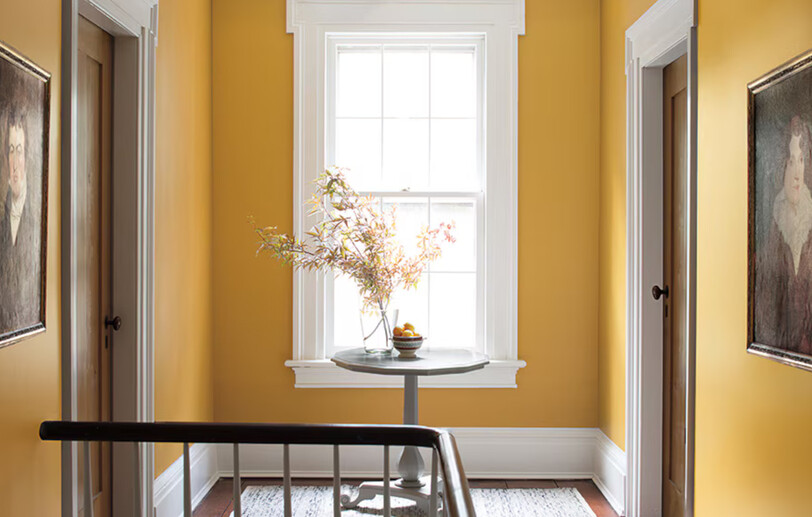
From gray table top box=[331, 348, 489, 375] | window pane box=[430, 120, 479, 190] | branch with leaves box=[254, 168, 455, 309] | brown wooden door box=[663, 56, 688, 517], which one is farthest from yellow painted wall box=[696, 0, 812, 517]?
window pane box=[430, 120, 479, 190]

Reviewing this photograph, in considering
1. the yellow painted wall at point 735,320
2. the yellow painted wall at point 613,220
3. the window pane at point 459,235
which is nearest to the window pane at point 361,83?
the window pane at point 459,235

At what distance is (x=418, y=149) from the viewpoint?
13.6 feet

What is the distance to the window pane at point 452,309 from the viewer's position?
164 inches

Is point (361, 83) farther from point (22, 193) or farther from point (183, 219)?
point (22, 193)

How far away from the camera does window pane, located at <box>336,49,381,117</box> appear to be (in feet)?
13.6

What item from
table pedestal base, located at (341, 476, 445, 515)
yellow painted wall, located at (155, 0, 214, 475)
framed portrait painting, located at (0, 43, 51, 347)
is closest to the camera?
framed portrait painting, located at (0, 43, 51, 347)

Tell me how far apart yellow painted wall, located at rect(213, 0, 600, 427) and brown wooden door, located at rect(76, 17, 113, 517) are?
3.84ft

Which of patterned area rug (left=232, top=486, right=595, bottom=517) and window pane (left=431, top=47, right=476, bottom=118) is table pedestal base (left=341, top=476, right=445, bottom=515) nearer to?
patterned area rug (left=232, top=486, right=595, bottom=517)

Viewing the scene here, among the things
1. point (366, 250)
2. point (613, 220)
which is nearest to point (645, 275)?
point (613, 220)

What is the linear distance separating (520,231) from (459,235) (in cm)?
36

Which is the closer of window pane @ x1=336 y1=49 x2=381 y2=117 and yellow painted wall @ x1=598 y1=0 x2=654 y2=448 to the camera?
yellow painted wall @ x1=598 y1=0 x2=654 y2=448

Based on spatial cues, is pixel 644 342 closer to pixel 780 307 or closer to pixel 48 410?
pixel 780 307

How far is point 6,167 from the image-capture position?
1.83m

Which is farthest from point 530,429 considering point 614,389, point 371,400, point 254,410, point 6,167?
point 6,167
